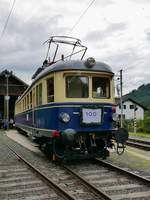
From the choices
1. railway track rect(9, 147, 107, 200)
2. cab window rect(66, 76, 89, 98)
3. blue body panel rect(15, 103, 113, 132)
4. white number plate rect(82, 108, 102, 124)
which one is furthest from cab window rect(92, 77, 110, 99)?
railway track rect(9, 147, 107, 200)

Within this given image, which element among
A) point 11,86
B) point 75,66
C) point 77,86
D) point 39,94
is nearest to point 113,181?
point 77,86

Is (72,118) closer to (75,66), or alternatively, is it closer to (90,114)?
(90,114)

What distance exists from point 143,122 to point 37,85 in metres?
25.8

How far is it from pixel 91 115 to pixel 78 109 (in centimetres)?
42

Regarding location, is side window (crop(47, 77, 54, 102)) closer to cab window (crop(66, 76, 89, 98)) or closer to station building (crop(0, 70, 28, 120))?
cab window (crop(66, 76, 89, 98))

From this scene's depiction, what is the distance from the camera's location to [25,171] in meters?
10.2

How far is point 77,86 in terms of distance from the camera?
11.1 m

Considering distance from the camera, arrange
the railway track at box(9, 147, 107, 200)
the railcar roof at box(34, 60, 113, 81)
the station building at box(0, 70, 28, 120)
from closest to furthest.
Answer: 1. the railway track at box(9, 147, 107, 200)
2. the railcar roof at box(34, 60, 113, 81)
3. the station building at box(0, 70, 28, 120)

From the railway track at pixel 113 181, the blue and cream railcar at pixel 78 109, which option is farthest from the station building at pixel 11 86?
the railway track at pixel 113 181

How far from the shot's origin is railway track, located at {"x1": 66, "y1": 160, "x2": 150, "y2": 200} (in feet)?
23.9

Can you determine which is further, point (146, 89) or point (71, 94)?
point (146, 89)

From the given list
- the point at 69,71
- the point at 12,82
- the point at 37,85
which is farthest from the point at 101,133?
the point at 12,82

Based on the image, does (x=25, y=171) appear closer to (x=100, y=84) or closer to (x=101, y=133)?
(x=101, y=133)


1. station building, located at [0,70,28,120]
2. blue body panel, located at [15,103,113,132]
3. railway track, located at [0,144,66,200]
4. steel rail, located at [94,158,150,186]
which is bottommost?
railway track, located at [0,144,66,200]
